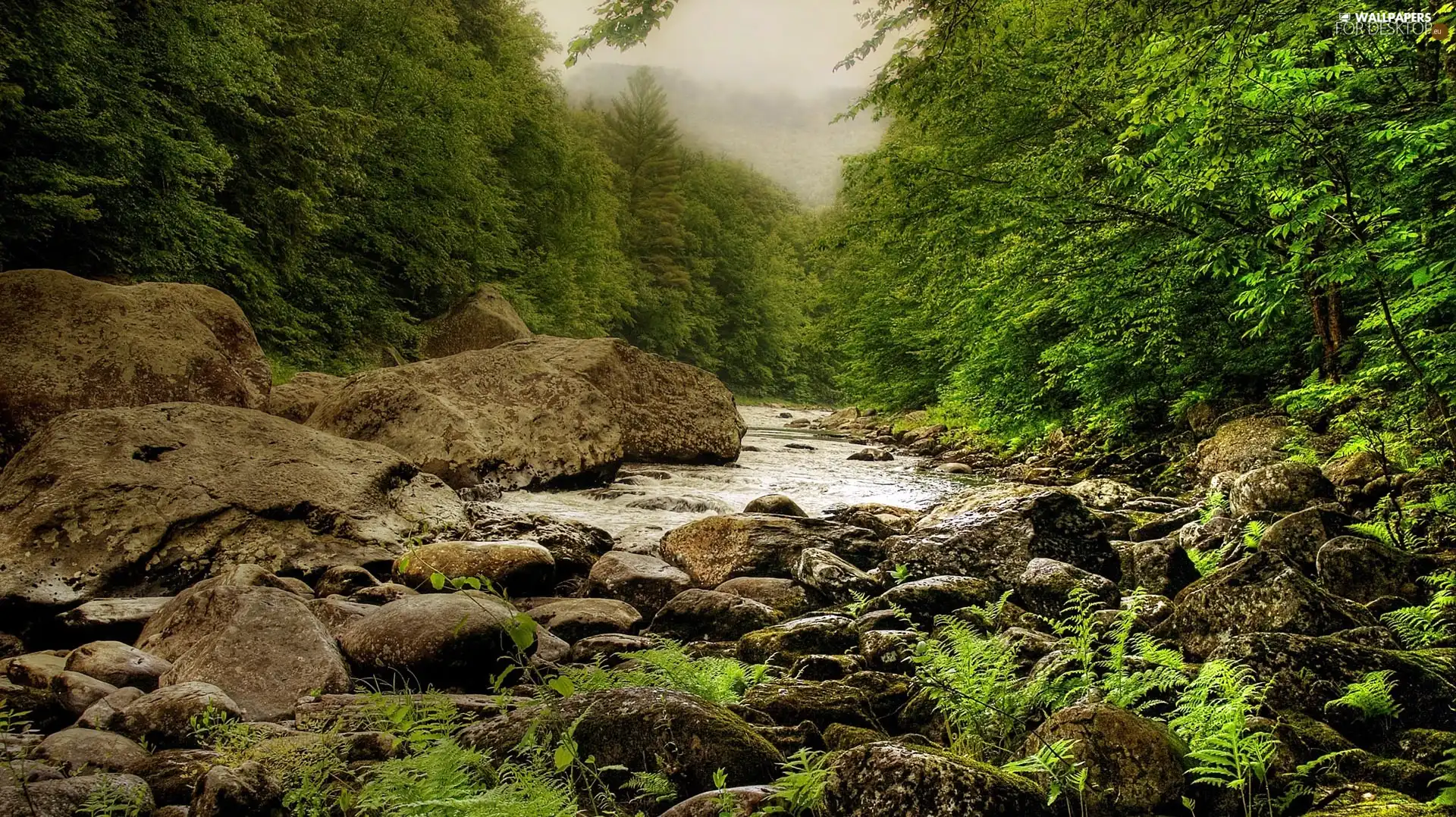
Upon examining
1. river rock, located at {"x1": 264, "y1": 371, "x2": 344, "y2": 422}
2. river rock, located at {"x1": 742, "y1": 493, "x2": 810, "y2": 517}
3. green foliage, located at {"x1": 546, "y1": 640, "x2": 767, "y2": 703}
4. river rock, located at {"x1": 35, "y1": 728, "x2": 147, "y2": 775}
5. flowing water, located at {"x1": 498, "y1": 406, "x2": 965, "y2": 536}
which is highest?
river rock, located at {"x1": 264, "y1": 371, "x2": 344, "y2": 422}

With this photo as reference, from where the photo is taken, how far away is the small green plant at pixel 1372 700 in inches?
97.6

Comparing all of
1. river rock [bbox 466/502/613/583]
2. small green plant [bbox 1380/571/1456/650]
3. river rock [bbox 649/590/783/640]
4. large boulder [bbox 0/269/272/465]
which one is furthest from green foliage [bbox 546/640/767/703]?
large boulder [bbox 0/269/272/465]

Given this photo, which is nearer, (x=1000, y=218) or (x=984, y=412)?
(x=1000, y=218)

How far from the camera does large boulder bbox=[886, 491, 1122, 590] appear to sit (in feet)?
18.3

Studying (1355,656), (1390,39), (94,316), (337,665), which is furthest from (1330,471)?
(94,316)

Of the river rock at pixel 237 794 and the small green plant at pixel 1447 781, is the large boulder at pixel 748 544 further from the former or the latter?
the small green plant at pixel 1447 781

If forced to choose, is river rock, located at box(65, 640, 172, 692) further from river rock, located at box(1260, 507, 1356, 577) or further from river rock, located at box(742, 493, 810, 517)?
river rock, located at box(1260, 507, 1356, 577)

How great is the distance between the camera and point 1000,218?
11.9 metres

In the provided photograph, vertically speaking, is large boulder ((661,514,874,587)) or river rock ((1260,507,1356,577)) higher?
river rock ((1260,507,1356,577))

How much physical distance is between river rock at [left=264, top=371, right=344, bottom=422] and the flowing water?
13.0ft

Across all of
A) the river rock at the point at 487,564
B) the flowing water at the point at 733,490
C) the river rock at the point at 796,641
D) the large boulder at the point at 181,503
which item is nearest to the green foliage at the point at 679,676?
the river rock at the point at 796,641

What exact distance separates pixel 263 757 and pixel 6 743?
1.31 meters

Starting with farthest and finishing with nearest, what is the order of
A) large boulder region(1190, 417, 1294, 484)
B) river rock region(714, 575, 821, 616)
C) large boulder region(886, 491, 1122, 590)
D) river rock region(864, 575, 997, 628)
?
large boulder region(1190, 417, 1294, 484) → river rock region(714, 575, 821, 616) → large boulder region(886, 491, 1122, 590) → river rock region(864, 575, 997, 628)

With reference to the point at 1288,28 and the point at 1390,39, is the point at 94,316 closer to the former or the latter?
the point at 1288,28
